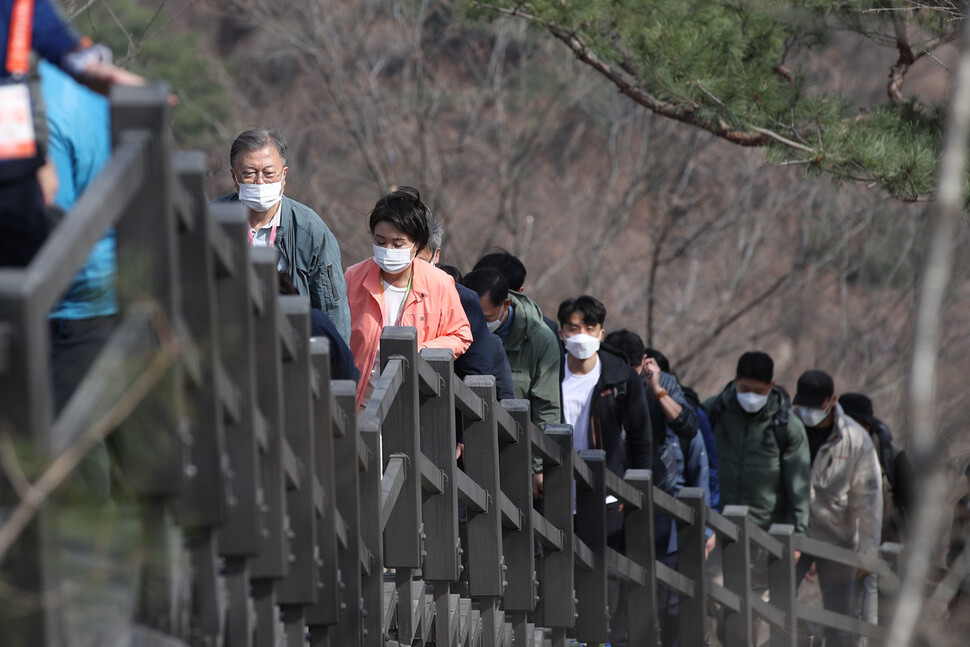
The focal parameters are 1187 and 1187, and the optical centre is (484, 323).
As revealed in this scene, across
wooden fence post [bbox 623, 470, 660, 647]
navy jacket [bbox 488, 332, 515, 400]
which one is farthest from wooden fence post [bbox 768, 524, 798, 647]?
navy jacket [bbox 488, 332, 515, 400]

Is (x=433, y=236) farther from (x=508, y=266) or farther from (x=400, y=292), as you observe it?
(x=508, y=266)

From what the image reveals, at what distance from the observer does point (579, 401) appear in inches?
222

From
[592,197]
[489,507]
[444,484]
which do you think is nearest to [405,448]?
[444,484]

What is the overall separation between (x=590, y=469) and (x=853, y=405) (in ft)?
8.31

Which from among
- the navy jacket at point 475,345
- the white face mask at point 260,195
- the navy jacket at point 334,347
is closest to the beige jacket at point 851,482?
the navy jacket at point 475,345

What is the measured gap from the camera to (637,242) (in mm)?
16812

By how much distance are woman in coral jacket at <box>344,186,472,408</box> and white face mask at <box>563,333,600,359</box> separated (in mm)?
1232

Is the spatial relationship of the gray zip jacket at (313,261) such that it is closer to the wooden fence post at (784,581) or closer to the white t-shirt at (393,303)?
the white t-shirt at (393,303)

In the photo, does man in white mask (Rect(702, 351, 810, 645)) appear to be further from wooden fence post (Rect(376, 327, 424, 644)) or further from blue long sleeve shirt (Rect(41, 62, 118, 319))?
blue long sleeve shirt (Rect(41, 62, 118, 319))

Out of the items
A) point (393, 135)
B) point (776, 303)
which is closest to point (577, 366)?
point (393, 135)

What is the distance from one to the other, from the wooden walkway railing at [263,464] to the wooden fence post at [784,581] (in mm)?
1245

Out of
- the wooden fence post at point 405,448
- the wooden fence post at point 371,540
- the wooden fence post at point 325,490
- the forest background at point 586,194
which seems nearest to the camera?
the wooden fence post at point 325,490

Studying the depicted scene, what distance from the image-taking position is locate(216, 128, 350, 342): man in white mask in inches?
163

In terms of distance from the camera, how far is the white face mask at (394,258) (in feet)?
14.1
